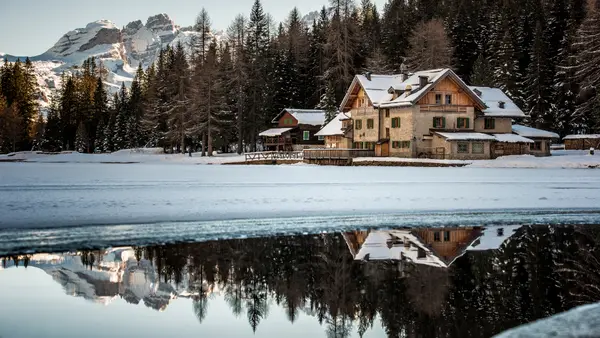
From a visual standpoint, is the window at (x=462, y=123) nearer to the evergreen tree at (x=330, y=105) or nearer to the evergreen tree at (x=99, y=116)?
the evergreen tree at (x=330, y=105)

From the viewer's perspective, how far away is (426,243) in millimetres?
13953

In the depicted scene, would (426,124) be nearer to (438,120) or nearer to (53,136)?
(438,120)

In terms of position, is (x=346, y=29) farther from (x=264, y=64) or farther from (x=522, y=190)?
(x=522, y=190)

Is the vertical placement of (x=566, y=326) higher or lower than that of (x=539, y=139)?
lower

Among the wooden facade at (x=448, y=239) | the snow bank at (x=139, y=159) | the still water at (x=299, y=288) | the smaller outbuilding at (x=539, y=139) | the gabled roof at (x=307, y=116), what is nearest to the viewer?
the still water at (x=299, y=288)

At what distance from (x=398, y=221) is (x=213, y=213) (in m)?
5.95

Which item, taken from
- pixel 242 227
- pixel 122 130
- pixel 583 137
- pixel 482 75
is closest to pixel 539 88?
pixel 482 75

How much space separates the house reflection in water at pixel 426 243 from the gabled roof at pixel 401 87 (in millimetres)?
47263

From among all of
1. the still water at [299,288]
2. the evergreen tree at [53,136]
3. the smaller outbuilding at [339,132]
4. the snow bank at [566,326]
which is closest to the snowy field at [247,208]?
the still water at [299,288]

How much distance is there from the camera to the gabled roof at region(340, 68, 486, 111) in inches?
2472

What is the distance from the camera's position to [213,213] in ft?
61.9

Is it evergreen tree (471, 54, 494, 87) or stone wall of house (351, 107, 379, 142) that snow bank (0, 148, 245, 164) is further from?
evergreen tree (471, 54, 494, 87)

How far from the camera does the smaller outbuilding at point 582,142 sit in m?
71.4

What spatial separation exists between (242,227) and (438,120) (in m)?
50.6
